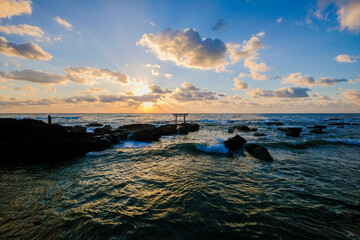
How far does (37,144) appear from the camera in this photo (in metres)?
12.4

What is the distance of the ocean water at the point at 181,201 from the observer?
430 cm

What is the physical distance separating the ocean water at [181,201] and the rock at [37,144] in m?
2.64

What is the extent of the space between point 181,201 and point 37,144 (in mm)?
14460

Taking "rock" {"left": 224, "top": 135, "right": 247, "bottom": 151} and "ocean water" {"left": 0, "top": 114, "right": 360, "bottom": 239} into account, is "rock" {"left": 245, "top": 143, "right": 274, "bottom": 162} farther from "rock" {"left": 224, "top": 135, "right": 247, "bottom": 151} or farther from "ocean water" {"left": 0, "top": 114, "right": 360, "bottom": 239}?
"rock" {"left": 224, "top": 135, "right": 247, "bottom": 151}

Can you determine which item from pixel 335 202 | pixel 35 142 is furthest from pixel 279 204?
pixel 35 142

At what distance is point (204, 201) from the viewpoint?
5.78m

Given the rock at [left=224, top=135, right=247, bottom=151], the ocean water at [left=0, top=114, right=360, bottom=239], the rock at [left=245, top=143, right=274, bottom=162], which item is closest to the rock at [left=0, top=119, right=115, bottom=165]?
the ocean water at [left=0, top=114, right=360, bottom=239]

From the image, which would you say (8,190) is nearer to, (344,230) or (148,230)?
(148,230)

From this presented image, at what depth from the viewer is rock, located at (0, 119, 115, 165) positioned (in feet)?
37.2

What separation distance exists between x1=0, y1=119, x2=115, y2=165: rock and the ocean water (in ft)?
8.65

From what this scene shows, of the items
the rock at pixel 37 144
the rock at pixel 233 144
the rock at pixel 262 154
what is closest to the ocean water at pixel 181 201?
the rock at pixel 262 154

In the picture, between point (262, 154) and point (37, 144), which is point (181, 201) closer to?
point (262, 154)

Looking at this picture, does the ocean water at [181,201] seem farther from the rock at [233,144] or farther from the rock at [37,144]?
the rock at [233,144]

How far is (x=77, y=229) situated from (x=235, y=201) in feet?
18.7
